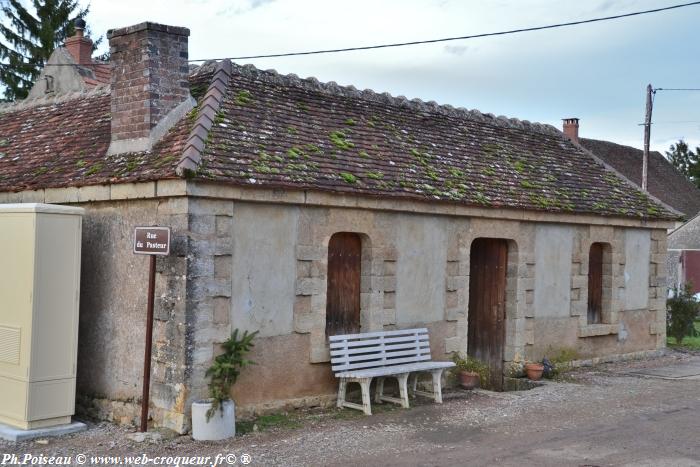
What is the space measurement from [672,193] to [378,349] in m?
30.1

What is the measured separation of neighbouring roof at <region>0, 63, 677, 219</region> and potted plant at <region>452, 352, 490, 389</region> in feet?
7.73

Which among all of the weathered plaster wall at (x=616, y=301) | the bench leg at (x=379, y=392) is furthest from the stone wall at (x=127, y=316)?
the weathered plaster wall at (x=616, y=301)

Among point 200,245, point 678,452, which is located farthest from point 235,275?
point 678,452

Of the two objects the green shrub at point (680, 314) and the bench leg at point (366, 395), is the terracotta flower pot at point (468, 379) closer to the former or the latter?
the bench leg at point (366, 395)

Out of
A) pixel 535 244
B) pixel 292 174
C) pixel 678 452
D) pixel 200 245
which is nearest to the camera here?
pixel 678 452

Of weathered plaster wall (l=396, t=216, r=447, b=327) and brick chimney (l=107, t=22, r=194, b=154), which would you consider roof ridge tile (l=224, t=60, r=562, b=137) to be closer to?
brick chimney (l=107, t=22, r=194, b=154)

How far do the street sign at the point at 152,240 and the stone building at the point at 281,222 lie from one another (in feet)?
1.21

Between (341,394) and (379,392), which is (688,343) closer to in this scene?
(379,392)

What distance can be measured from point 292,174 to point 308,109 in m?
2.22

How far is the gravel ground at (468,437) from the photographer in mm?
7730

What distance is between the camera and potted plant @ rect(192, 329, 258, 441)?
26.7 ft

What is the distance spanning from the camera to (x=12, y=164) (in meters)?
11.0

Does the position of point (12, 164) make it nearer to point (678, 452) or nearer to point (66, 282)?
point (66, 282)

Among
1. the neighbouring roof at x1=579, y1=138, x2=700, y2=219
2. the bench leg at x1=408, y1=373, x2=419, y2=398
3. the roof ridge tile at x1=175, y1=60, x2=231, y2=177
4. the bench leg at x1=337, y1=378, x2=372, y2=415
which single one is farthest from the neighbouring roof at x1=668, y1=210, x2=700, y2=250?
the roof ridge tile at x1=175, y1=60, x2=231, y2=177
